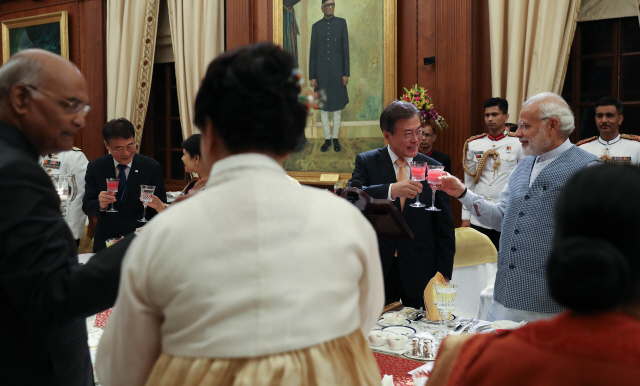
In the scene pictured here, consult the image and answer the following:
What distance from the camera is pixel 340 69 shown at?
5.98 metres

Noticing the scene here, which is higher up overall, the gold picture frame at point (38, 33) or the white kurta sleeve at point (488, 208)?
the gold picture frame at point (38, 33)

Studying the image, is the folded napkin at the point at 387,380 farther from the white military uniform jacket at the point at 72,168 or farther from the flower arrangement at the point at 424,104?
the white military uniform jacket at the point at 72,168

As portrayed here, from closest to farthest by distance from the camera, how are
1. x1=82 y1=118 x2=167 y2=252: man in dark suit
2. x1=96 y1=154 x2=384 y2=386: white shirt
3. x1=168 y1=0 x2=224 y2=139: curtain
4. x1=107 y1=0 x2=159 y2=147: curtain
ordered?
x1=96 y1=154 x2=384 y2=386: white shirt → x1=82 y1=118 x2=167 y2=252: man in dark suit → x1=168 y1=0 x2=224 y2=139: curtain → x1=107 y1=0 x2=159 y2=147: curtain

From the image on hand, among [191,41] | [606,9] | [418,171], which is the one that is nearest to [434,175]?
[418,171]

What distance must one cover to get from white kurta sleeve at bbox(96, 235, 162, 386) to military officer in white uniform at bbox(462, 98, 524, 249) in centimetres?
444

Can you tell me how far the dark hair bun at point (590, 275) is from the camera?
2.59 ft

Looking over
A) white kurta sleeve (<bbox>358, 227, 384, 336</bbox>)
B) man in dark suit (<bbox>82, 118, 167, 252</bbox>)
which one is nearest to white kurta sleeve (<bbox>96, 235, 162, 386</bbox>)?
white kurta sleeve (<bbox>358, 227, 384, 336</bbox>)

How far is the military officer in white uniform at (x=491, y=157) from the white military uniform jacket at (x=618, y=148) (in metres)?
0.61

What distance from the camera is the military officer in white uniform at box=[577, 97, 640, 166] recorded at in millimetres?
4641

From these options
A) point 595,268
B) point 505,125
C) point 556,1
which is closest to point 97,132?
point 505,125

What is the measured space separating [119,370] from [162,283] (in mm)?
218

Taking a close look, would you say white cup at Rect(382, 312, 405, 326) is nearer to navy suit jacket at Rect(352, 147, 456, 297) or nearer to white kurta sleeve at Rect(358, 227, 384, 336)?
navy suit jacket at Rect(352, 147, 456, 297)

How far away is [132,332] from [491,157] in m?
4.68

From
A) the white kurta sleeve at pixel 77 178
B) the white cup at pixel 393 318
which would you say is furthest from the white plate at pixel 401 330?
the white kurta sleeve at pixel 77 178
